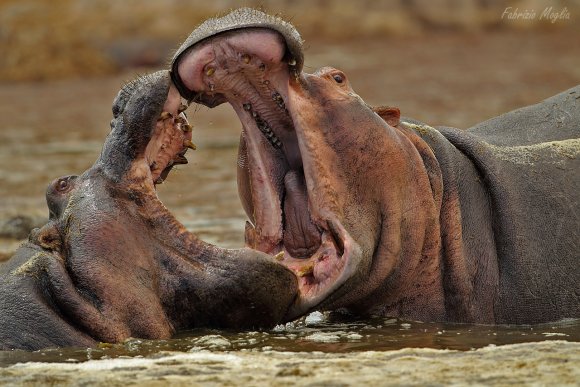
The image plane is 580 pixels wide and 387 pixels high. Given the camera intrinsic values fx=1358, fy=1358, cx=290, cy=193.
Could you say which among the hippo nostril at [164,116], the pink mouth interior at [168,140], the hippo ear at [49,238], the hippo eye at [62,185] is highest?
the hippo nostril at [164,116]

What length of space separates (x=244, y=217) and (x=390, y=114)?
3245 millimetres

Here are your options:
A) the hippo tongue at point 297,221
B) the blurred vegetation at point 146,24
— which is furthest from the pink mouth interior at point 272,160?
the blurred vegetation at point 146,24

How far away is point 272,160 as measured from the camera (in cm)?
524

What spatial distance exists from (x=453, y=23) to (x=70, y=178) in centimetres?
1716

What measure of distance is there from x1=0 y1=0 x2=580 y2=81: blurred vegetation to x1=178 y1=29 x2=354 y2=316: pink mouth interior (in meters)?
15.3

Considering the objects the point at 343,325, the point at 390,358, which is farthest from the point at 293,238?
the point at 390,358

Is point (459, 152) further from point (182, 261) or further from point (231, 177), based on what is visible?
point (231, 177)

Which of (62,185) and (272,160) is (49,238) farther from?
(272,160)

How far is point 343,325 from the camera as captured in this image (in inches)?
205

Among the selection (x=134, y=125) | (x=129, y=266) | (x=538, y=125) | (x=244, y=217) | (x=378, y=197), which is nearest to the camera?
(x=129, y=266)

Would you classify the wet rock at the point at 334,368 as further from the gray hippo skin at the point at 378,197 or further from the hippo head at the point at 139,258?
the gray hippo skin at the point at 378,197

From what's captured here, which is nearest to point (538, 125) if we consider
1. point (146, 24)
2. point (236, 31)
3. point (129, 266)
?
point (236, 31)

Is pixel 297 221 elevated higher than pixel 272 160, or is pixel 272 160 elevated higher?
pixel 272 160

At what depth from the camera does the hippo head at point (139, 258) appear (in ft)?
15.1
